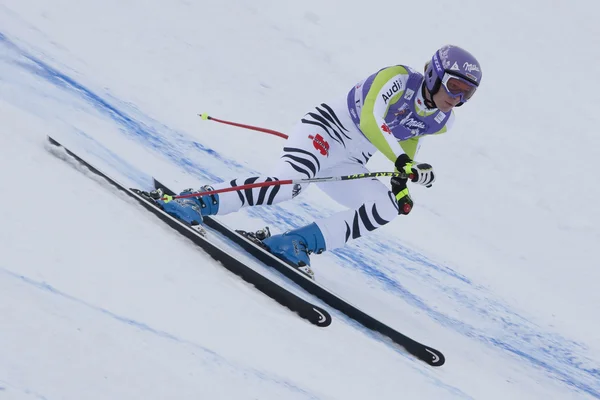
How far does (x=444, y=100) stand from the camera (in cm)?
445

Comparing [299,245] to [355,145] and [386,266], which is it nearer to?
[355,145]

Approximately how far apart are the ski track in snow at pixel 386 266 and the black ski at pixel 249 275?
0.98 m

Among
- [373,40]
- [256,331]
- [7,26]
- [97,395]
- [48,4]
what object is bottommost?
[97,395]

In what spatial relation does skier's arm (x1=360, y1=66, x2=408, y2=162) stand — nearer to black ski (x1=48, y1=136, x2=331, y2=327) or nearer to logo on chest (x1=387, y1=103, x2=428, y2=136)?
logo on chest (x1=387, y1=103, x2=428, y2=136)

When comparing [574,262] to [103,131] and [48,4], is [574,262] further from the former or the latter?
[48,4]

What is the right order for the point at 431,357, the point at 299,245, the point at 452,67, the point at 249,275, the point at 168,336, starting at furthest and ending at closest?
the point at 299,245, the point at 452,67, the point at 431,357, the point at 249,275, the point at 168,336

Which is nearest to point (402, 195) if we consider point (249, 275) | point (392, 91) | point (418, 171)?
point (418, 171)

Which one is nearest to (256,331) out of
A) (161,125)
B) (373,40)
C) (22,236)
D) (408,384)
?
(408,384)

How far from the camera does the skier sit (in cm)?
433

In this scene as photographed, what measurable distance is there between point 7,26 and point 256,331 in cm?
588

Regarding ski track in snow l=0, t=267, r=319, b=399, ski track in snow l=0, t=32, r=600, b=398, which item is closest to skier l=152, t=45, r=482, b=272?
ski track in snow l=0, t=32, r=600, b=398

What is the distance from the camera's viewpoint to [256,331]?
3.28 meters

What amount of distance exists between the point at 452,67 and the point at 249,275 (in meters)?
1.62

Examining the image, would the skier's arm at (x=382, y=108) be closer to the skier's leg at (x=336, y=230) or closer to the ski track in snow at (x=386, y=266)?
the skier's leg at (x=336, y=230)
